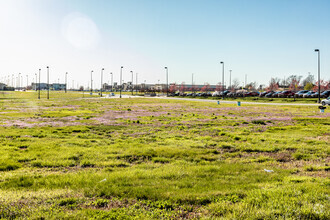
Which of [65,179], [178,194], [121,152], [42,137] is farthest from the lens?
[42,137]

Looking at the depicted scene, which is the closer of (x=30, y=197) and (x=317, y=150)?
(x=30, y=197)

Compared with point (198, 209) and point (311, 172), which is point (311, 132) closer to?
point (311, 172)

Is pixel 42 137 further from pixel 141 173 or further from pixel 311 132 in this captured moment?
pixel 311 132

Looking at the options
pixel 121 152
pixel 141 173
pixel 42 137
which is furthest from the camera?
pixel 42 137

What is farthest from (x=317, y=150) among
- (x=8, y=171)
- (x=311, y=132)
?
(x=8, y=171)

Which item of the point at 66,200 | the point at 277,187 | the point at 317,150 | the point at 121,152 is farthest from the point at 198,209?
the point at 317,150

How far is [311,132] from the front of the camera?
51.4 feet

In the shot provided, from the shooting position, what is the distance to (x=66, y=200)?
5.95m

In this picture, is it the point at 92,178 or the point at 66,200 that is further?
the point at 92,178

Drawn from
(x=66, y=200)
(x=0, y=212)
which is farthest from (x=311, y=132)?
(x=0, y=212)

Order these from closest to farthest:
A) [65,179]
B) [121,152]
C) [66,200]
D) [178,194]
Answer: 1. [66,200]
2. [178,194]
3. [65,179]
4. [121,152]

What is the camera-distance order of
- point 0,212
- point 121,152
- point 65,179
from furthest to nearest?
point 121,152 < point 65,179 < point 0,212

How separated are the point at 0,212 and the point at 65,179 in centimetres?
217

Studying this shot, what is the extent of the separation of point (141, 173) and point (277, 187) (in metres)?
3.84
